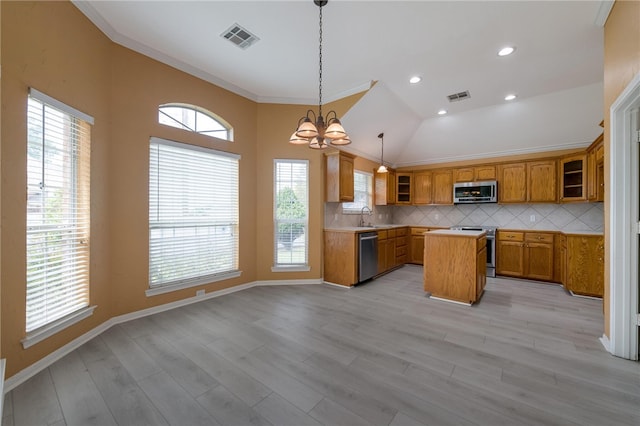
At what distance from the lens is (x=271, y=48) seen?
307 cm

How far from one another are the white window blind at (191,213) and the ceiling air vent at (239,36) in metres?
1.45

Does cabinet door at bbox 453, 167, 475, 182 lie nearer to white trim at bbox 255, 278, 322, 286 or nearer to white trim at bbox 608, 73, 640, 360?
white trim at bbox 608, 73, 640, 360

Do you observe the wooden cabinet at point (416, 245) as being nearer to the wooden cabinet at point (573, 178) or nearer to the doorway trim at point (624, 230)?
the wooden cabinet at point (573, 178)

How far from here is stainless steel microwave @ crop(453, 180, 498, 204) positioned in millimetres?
5402

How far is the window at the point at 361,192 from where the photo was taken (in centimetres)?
567

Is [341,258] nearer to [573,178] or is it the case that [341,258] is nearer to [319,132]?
[319,132]

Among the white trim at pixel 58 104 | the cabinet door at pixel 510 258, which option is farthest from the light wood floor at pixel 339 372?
the white trim at pixel 58 104

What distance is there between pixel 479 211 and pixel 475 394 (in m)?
4.97

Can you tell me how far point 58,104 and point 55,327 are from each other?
1.94 meters

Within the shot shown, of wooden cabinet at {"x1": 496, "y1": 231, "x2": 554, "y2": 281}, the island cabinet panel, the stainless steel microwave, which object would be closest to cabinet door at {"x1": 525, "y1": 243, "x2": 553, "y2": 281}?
wooden cabinet at {"x1": 496, "y1": 231, "x2": 554, "y2": 281}

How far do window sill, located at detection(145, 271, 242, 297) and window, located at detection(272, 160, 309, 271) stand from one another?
2.54 feet

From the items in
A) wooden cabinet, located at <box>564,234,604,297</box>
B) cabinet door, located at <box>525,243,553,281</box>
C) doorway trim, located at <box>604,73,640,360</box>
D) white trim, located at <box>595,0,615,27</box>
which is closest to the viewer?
doorway trim, located at <box>604,73,640,360</box>

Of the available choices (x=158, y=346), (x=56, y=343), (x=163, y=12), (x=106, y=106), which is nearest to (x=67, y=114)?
(x=106, y=106)

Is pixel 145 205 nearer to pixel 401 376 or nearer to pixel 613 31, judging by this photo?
pixel 401 376
